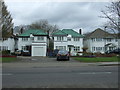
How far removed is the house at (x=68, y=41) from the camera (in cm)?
5116

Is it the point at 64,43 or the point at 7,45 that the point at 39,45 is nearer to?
the point at 64,43

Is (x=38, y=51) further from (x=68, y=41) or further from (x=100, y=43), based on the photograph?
(x=100, y=43)

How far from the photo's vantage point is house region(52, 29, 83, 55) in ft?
168

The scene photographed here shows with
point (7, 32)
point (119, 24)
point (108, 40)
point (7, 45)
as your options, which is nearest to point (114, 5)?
point (119, 24)

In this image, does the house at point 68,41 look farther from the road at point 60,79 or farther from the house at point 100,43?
the road at point 60,79

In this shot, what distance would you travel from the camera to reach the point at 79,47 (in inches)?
2175

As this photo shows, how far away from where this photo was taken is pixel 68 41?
178 feet

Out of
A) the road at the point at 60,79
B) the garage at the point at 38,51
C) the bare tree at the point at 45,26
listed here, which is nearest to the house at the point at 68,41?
the garage at the point at 38,51

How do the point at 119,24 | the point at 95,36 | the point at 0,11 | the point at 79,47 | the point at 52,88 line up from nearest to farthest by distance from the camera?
the point at 52,88
the point at 119,24
the point at 0,11
the point at 79,47
the point at 95,36

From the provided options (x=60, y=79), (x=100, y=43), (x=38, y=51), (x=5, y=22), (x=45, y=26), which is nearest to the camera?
(x=60, y=79)

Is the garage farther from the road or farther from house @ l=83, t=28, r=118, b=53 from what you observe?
the road

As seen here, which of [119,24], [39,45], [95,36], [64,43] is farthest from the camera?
[95,36]

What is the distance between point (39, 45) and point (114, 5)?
75.2 feet

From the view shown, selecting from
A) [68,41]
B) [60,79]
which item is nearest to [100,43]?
[68,41]
